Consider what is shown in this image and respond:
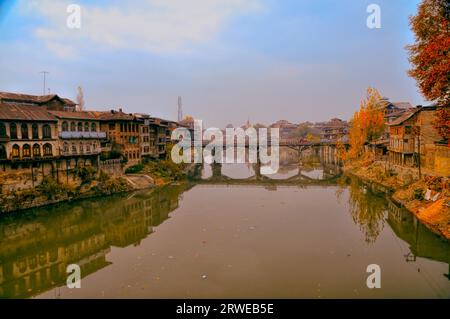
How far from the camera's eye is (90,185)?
45656 millimetres

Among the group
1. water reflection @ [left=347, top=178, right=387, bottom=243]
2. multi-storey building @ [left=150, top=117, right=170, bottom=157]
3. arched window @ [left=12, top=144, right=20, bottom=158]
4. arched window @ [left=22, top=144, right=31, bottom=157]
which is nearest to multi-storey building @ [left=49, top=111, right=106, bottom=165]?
arched window @ [left=22, top=144, right=31, bottom=157]

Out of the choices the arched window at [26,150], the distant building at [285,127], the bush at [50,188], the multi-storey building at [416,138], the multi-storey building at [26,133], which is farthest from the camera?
the distant building at [285,127]

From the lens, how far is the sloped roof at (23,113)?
127 ft

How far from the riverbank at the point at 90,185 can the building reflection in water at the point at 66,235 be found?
150cm

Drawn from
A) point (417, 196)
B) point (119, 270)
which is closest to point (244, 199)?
point (417, 196)

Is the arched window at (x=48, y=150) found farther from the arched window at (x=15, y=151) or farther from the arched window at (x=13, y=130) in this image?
the arched window at (x=13, y=130)

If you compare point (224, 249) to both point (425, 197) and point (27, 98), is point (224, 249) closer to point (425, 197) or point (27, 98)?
point (425, 197)

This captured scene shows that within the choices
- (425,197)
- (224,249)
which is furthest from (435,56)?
(224,249)

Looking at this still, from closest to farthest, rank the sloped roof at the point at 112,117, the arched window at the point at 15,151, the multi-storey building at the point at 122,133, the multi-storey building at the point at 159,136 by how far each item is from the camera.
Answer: the arched window at the point at 15,151
the sloped roof at the point at 112,117
the multi-storey building at the point at 122,133
the multi-storey building at the point at 159,136

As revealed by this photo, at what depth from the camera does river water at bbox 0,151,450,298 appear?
747 inches

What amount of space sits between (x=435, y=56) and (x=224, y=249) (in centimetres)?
2108

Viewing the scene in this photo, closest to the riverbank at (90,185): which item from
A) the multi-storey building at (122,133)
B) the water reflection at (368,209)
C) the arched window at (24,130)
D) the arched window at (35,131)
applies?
the multi-storey building at (122,133)

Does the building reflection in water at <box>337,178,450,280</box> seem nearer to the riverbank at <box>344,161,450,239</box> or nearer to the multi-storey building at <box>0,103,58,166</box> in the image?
the riverbank at <box>344,161,450,239</box>
